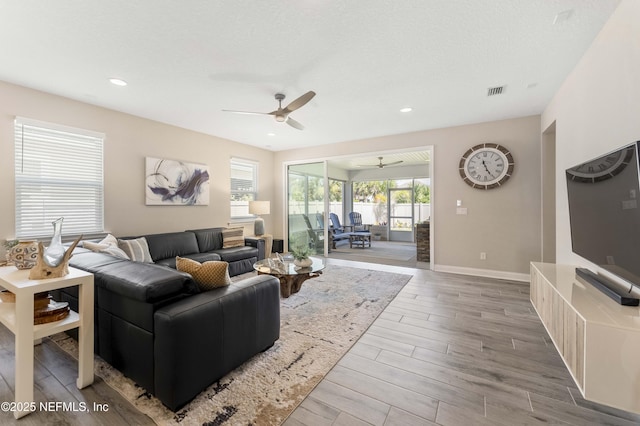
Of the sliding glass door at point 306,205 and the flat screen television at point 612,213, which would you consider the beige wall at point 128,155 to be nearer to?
the sliding glass door at point 306,205

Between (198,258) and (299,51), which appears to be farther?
(198,258)

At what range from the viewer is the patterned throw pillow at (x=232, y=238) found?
Answer: 492 centimetres

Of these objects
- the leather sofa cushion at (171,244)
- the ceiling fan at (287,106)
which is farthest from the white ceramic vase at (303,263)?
the leather sofa cushion at (171,244)

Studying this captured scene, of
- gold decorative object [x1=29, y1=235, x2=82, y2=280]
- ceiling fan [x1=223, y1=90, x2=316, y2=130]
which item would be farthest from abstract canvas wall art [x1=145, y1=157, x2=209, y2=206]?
gold decorative object [x1=29, y1=235, x2=82, y2=280]

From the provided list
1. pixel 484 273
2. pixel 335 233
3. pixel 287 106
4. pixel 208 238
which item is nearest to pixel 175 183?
pixel 208 238

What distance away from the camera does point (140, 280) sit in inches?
65.3

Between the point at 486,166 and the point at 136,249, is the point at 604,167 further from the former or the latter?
the point at 136,249

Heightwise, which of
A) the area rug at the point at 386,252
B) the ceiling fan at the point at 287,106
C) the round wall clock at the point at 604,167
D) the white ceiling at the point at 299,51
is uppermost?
the white ceiling at the point at 299,51

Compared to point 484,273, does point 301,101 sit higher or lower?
higher

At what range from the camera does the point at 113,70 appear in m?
2.77

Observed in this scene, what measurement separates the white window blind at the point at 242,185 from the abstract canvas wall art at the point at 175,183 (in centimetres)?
76

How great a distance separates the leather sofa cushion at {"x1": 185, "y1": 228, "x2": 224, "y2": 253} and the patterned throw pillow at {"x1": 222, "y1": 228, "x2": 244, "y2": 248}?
10 centimetres

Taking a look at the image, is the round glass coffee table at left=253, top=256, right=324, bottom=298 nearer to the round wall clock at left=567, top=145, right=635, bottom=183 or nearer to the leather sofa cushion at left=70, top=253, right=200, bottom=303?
the leather sofa cushion at left=70, top=253, right=200, bottom=303

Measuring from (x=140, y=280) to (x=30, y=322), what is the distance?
2.06 ft
